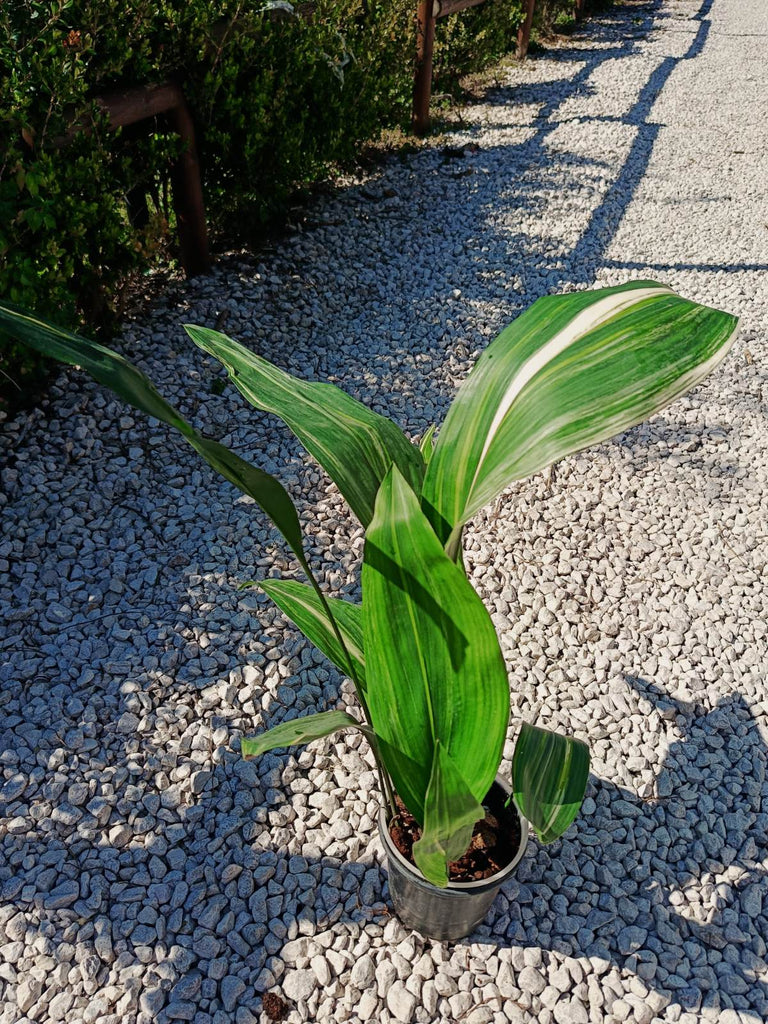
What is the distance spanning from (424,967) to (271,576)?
0.99 m

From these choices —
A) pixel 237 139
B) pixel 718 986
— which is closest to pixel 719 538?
pixel 718 986

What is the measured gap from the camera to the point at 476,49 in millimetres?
5812

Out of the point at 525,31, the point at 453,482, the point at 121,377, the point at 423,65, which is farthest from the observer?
the point at 525,31

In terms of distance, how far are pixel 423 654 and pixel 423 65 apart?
4871 millimetres

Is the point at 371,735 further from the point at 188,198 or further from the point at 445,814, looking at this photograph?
the point at 188,198

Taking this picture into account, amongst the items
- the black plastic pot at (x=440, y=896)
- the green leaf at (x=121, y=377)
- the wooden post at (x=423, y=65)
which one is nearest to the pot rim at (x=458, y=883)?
the black plastic pot at (x=440, y=896)

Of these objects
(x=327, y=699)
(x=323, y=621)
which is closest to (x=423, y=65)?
(x=327, y=699)

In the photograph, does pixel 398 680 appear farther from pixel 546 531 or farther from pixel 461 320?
pixel 461 320

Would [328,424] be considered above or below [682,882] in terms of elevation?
above

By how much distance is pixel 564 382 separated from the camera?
0.84 m

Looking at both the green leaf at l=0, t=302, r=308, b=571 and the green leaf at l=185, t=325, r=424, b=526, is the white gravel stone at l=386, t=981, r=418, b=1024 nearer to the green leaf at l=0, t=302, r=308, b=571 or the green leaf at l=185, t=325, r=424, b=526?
the green leaf at l=185, t=325, r=424, b=526

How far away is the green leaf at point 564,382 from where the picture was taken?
0.78 metres

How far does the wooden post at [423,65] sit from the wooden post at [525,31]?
8.52 feet

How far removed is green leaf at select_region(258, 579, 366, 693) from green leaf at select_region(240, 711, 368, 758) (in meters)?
0.12
